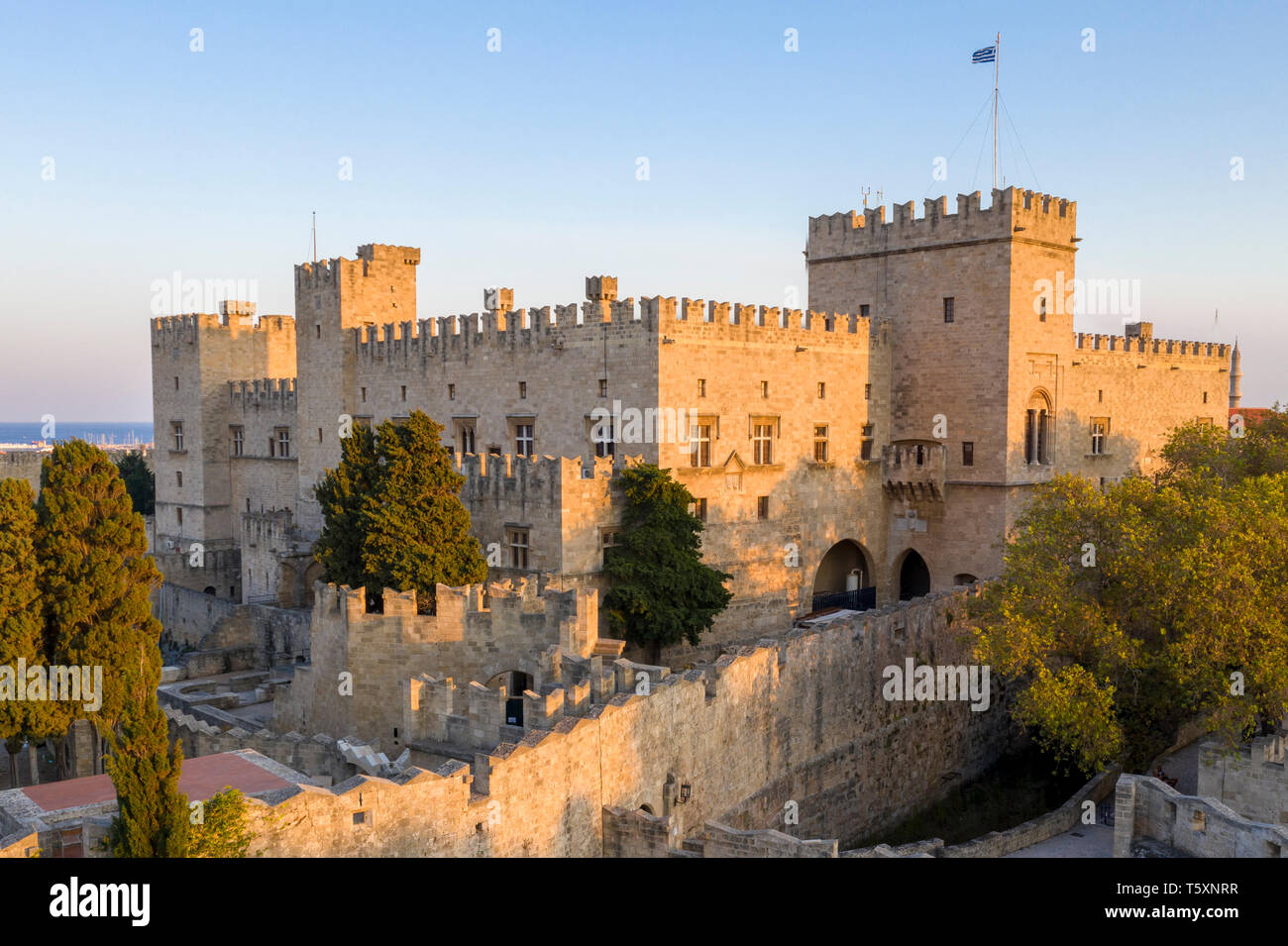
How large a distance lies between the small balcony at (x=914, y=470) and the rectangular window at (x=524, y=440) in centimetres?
1131

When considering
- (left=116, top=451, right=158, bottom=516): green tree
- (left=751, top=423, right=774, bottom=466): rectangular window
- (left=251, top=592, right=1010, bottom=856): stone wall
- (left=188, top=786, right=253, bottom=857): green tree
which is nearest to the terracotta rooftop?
(left=251, top=592, right=1010, bottom=856): stone wall

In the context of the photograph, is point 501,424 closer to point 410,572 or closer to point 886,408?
point 410,572

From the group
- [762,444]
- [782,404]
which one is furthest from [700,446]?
[782,404]

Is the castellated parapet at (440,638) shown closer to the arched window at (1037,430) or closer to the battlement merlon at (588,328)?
the battlement merlon at (588,328)

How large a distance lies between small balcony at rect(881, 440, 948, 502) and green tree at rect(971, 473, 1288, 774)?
11.9 metres

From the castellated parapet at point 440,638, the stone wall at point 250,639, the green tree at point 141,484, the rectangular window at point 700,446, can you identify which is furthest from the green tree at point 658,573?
the green tree at point 141,484

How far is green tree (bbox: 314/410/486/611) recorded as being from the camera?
2397 cm

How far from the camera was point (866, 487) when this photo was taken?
35.0 meters

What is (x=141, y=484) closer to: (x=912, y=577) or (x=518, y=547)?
(x=518, y=547)

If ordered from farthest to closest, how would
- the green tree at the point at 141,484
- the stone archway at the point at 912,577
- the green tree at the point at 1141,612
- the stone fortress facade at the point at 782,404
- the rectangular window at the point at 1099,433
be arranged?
the green tree at the point at 141,484, the rectangular window at the point at 1099,433, the stone archway at the point at 912,577, the stone fortress facade at the point at 782,404, the green tree at the point at 1141,612

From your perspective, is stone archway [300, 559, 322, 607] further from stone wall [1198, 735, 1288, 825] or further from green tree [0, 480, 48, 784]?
stone wall [1198, 735, 1288, 825]

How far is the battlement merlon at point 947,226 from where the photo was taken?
32.4 meters
